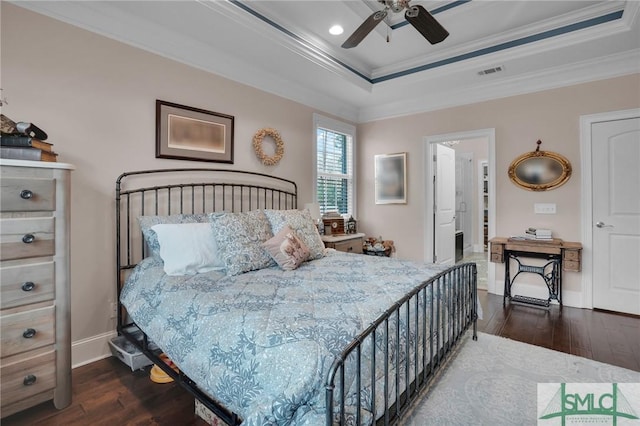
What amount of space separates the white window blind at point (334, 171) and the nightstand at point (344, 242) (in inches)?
26.1

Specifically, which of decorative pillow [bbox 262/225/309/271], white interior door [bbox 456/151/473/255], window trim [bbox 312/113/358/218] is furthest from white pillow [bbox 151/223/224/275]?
white interior door [bbox 456/151/473/255]

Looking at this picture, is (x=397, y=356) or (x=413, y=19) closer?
(x=397, y=356)

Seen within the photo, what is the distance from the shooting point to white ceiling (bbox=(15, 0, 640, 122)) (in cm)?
262

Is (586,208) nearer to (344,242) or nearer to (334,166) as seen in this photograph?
(344,242)

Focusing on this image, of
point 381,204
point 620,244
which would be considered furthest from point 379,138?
point 620,244

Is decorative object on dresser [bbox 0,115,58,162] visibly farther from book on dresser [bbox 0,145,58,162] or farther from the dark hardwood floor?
the dark hardwood floor

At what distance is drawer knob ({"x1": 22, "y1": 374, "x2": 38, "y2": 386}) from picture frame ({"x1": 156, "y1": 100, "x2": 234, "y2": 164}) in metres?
1.80

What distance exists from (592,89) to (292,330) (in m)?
4.34

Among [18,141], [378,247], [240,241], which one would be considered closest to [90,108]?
[18,141]

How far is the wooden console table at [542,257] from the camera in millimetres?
3465

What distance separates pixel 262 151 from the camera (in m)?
3.71

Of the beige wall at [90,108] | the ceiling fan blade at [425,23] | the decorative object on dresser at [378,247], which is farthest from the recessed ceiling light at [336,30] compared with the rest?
the decorative object on dresser at [378,247]

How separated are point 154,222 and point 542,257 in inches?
163

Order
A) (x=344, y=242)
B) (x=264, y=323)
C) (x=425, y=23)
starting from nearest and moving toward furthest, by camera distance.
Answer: (x=264, y=323) < (x=425, y=23) < (x=344, y=242)
